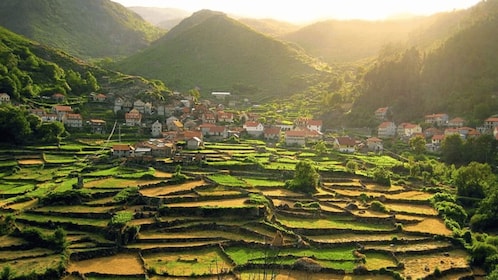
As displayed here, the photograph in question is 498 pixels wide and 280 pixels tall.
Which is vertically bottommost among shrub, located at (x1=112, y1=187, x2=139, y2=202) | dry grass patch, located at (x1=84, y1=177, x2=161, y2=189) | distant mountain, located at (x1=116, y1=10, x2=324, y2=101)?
shrub, located at (x1=112, y1=187, x2=139, y2=202)

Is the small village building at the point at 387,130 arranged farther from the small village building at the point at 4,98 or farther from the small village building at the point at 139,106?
the small village building at the point at 4,98

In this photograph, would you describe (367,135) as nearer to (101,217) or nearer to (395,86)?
(395,86)

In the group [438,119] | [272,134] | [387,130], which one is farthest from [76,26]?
[438,119]

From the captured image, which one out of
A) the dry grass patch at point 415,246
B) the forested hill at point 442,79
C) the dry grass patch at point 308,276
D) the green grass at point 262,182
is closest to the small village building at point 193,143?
the green grass at point 262,182

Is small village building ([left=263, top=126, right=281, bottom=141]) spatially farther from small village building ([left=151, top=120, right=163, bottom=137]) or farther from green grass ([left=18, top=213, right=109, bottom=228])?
green grass ([left=18, top=213, right=109, bottom=228])

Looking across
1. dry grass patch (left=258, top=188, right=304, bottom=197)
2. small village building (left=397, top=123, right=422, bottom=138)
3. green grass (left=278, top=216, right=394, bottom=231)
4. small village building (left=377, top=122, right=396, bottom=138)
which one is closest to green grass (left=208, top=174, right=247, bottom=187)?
dry grass patch (left=258, top=188, right=304, bottom=197)

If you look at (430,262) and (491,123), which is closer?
(430,262)

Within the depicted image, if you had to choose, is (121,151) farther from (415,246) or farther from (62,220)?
(415,246)
